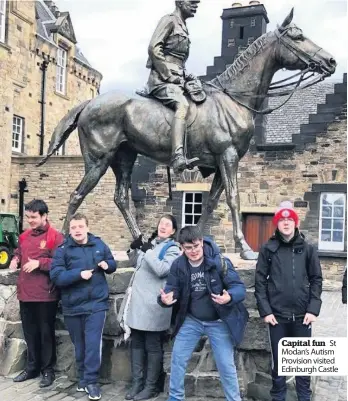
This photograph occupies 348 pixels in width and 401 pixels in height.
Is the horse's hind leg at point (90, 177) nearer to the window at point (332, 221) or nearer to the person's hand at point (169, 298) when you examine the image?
the person's hand at point (169, 298)

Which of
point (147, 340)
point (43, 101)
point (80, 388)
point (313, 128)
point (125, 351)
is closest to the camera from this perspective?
point (147, 340)

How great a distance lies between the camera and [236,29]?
57.9ft

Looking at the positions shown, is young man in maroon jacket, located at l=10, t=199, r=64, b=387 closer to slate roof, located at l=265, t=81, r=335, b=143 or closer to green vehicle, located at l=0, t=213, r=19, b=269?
green vehicle, located at l=0, t=213, r=19, b=269

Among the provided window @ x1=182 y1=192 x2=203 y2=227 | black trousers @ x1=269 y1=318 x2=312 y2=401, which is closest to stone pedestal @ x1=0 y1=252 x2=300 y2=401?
black trousers @ x1=269 y1=318 x2=312 y2=401

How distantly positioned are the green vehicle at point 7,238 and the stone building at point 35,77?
3.35 metres

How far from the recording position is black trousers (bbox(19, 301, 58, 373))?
16.7ft

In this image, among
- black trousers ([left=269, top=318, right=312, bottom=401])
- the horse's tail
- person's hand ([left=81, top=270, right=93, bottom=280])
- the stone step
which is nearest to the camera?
black trousers ([left=269, top=318, right=312, bottom=401])

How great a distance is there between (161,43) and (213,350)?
3327mm

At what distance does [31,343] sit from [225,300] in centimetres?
231

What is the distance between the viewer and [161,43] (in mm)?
5656

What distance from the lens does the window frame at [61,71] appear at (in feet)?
89.2

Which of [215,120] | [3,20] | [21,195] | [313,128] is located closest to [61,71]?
[3,20]

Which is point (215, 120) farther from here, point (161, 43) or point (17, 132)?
point (17, 132)

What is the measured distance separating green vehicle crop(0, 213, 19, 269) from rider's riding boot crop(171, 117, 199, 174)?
445 inches
